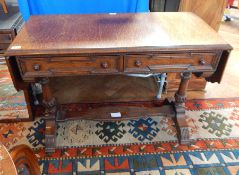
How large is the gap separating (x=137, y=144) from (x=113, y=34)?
0.90 metres

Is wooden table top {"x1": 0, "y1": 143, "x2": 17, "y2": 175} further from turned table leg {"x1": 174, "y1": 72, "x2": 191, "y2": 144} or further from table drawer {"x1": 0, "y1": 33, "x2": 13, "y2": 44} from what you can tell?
table drawer {"x1": 0, "y1": 33, "x2": 13, "y2": 44}

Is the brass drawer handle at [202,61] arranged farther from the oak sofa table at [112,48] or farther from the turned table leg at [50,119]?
the turned table leg at [50,119]

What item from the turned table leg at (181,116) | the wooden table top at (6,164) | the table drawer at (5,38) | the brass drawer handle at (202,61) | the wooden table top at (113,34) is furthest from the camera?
the table drawer at (5,38)

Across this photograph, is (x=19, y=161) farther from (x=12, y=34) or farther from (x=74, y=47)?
(x=12, y=34)

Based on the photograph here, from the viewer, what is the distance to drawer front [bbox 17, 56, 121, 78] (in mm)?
1348

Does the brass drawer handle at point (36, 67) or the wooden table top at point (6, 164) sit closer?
the wooden table top at point (6, 164)

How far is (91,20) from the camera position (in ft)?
5.43

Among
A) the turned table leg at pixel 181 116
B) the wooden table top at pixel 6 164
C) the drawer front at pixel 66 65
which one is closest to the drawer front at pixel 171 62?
the drawer front at pixel 66 65

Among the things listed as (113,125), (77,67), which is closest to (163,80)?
(113,125)

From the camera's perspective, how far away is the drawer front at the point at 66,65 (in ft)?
4.42

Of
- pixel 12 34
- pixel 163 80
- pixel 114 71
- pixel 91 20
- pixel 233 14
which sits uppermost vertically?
pixel 91 20

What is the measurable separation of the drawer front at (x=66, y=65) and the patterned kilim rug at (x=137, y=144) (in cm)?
69

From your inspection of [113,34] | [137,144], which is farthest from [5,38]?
[137,144]

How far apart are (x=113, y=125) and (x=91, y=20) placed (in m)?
0.91
